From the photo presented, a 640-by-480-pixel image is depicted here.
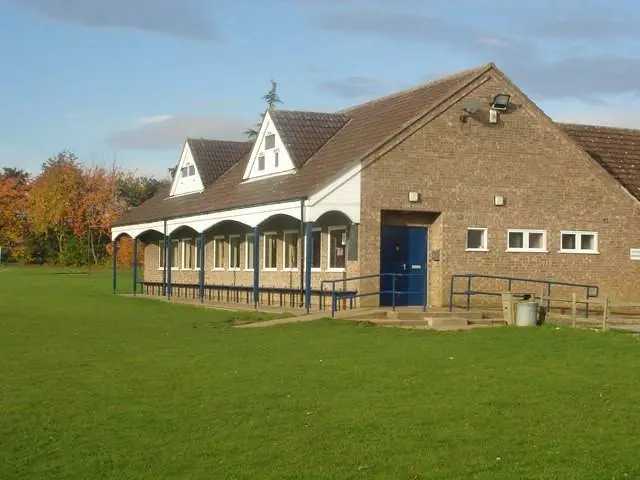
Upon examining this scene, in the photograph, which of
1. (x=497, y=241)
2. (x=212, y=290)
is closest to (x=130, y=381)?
(x=497, y=241)

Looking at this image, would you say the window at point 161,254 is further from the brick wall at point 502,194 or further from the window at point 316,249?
the brick wall at point 502,194

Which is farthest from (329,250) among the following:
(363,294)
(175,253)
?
(175,253)

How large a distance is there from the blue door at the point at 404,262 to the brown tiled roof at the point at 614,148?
756 centimetres

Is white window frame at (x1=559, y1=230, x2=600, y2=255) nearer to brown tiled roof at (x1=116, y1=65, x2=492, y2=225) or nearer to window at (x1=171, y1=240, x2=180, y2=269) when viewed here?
brown tiled roof at (x1=116, y1=65, x2=492, y2=225)

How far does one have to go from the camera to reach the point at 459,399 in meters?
11.8

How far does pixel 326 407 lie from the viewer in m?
11.6

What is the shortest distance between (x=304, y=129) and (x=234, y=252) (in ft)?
20.5

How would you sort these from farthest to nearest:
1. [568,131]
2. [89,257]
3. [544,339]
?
[89,257] < [568,131] < [544,339]

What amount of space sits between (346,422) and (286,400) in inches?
62.4

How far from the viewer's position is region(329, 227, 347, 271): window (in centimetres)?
2836

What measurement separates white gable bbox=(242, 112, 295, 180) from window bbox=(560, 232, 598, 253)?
8.39 meters

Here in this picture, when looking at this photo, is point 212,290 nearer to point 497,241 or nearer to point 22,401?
point 497,241

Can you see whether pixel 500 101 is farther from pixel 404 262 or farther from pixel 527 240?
pixel 404 262

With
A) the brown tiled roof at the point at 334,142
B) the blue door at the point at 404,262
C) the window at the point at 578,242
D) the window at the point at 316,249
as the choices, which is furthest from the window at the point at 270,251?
the window at the point at 578,242
